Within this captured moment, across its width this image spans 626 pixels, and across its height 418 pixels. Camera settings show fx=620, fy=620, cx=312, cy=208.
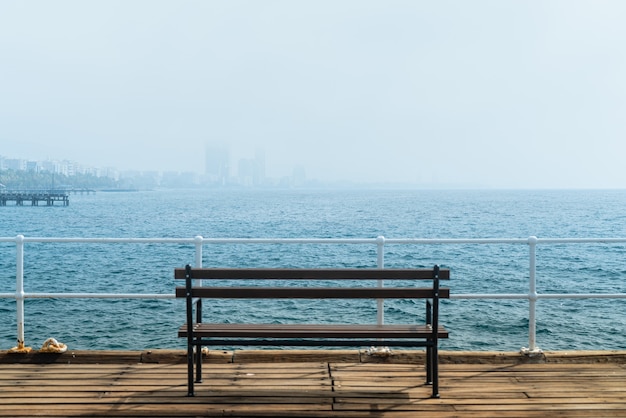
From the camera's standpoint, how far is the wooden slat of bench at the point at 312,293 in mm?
4211

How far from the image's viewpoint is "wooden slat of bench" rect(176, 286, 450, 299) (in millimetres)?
4211

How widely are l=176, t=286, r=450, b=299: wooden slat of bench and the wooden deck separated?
2.37 feet

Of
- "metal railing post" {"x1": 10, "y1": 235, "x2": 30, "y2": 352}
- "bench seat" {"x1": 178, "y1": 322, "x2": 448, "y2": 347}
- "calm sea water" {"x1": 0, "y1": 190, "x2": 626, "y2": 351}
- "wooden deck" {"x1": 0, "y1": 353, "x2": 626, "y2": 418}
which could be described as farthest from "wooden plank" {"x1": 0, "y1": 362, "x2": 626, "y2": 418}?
"calm sea water" {"x1": 0, "y1": 190, "x2": 626, "y2": 351}

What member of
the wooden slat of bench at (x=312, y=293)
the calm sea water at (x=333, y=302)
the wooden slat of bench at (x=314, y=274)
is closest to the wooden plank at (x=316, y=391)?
the wooden slat of bench at (x=312, y=293)

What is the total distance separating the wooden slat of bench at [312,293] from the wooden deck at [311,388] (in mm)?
722

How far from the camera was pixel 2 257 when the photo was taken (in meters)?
42.5

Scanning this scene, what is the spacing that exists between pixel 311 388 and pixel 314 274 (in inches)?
34.4

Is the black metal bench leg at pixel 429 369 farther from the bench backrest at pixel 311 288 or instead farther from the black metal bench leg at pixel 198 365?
the black metal bench leg at pixel 198 365

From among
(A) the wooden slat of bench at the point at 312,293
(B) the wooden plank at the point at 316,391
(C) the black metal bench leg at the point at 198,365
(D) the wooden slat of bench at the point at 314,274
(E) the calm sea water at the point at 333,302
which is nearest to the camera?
(B) the wooden plank at the point at 316,391

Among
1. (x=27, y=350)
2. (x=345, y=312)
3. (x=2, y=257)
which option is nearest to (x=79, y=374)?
(x=27, y=350)

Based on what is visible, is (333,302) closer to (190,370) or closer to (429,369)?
(429,369)

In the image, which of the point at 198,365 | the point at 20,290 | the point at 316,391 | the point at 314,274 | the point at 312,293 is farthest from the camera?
the point at 20,290

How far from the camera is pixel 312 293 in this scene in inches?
166

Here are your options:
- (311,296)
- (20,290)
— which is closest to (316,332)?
(311,296)
